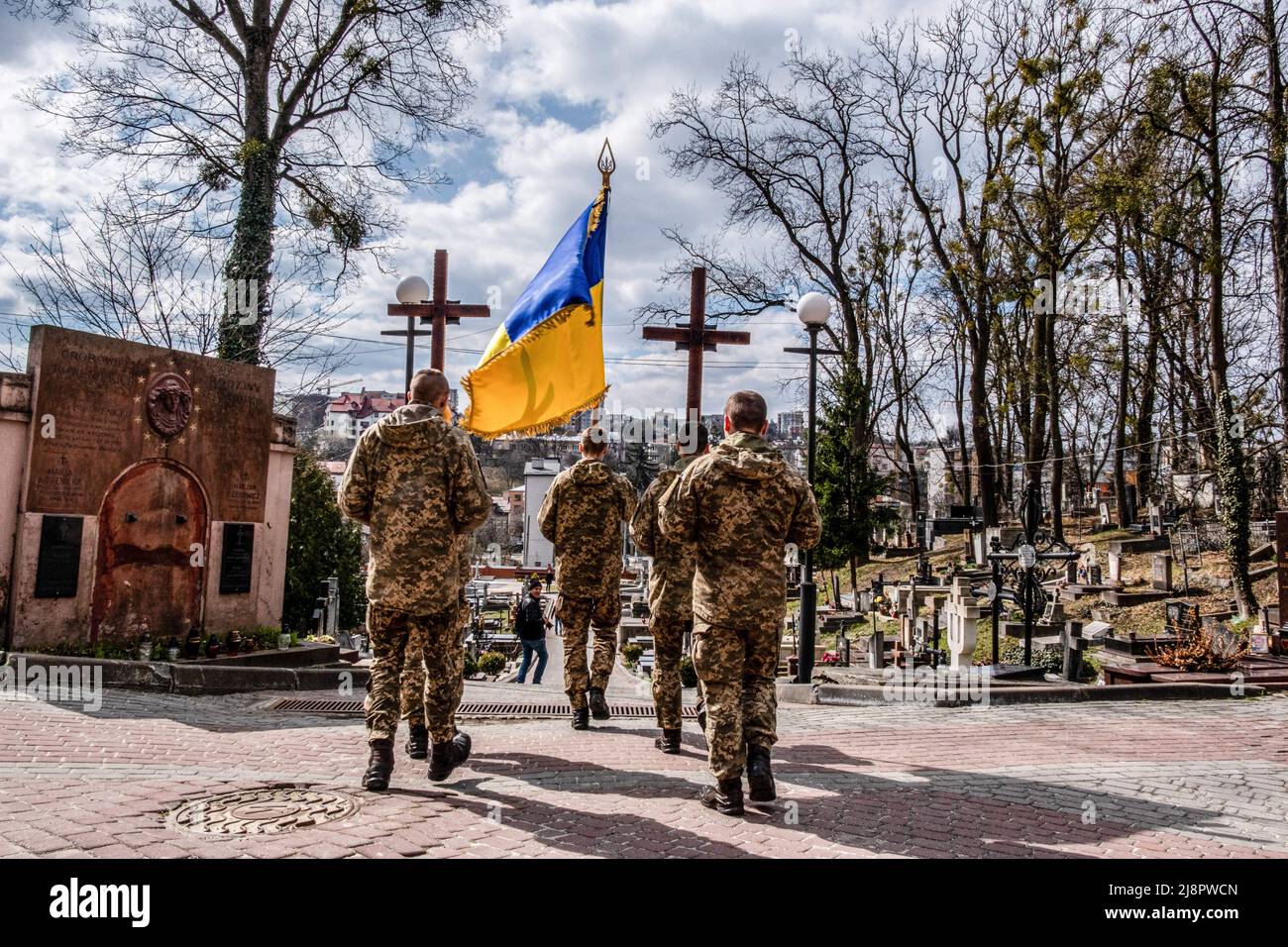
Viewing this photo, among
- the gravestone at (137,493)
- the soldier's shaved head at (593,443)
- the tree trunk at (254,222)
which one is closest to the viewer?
the soldier's shaved head at (593,443)

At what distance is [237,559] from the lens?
412 inches

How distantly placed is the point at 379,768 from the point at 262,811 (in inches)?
23.6

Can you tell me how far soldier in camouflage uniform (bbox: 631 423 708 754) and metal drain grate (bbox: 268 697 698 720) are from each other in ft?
5.19

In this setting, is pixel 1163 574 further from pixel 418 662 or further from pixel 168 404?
pixel 168 404

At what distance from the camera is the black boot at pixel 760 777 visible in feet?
14.1

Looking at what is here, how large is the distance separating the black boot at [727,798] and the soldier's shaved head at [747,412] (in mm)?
1811

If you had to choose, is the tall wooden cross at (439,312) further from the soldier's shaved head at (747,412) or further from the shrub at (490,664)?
the soldier's shaved head at (747,412)

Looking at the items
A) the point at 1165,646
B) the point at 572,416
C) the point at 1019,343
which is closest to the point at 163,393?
the point at 572,416

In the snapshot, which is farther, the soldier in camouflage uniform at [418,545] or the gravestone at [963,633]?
the gravestone at [963,633]

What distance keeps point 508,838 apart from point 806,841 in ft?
4.13

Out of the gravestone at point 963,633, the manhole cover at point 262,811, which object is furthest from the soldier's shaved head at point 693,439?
the gravestone at point 963,633

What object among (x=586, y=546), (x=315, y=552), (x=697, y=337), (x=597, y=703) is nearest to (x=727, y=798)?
(x=586, y=546)
